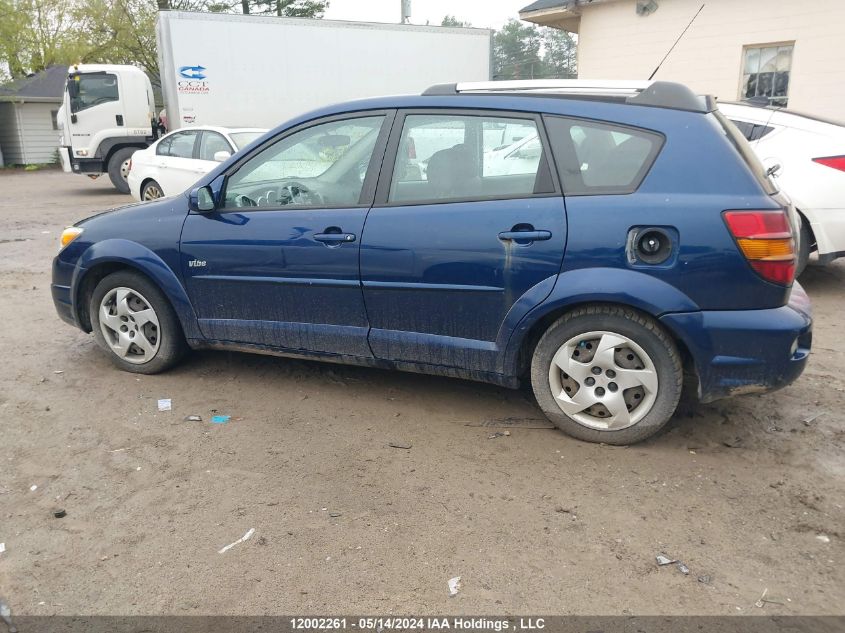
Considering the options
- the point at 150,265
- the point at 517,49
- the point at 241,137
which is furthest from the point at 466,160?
the point at 517,49

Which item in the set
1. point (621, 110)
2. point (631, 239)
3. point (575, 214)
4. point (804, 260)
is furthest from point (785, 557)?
point (804, 260)

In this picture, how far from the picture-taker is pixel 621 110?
3578 mm

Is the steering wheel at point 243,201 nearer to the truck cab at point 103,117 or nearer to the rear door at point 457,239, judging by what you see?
the rear door at point 457,239

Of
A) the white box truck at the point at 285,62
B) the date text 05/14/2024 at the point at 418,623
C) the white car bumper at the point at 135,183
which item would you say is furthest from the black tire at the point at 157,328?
the white box truck at the point at 285,62

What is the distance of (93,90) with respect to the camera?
16688 millimetres

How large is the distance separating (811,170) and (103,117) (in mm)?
15512

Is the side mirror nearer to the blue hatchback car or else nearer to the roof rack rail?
the blue hatchback car

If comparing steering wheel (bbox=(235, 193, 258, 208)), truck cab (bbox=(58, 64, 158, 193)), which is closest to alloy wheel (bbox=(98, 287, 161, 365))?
steering wheel (bbox=(235, 193, 258, 208))

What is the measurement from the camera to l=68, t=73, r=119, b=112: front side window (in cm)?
1658

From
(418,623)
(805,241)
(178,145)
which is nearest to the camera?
(418,623)

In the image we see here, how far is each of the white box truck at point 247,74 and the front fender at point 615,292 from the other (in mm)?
13020

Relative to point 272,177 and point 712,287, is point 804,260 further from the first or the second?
point 272,177

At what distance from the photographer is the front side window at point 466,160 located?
3699 mm

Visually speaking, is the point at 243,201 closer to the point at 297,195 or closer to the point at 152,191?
the point at 297,195
